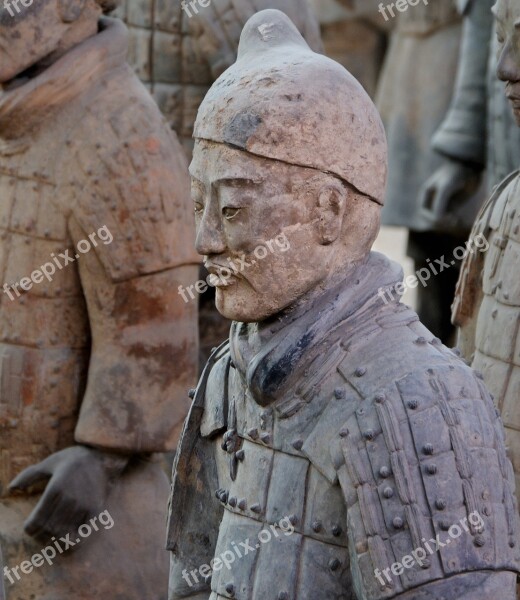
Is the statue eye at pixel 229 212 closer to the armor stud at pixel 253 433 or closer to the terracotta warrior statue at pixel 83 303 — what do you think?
the armor stud at pixel 253 433

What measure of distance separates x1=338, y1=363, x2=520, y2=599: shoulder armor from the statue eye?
42cm

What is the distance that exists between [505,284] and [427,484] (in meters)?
1.37

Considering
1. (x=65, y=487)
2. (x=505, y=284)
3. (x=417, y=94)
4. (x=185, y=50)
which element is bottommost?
(x=417, y=94)

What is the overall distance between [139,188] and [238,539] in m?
1.53

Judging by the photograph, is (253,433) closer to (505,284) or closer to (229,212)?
(229,212)

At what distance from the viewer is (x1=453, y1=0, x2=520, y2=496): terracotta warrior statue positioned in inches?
163

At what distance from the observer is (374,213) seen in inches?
125

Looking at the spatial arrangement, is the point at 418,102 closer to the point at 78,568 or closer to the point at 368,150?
the point at 78,568

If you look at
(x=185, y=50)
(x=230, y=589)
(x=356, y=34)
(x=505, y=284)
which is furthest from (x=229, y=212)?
(x=356, y=34)

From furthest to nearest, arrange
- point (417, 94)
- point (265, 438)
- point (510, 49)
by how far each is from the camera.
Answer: point (417, 94) → point (510, 49) → point (265, 438)

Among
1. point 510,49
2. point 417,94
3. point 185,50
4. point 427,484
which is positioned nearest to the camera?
point 427,484

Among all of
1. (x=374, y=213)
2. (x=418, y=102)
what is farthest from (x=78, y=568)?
(x=418, y=102)

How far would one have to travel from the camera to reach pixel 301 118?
3041 millimetres

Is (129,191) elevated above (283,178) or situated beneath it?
situated beneath
